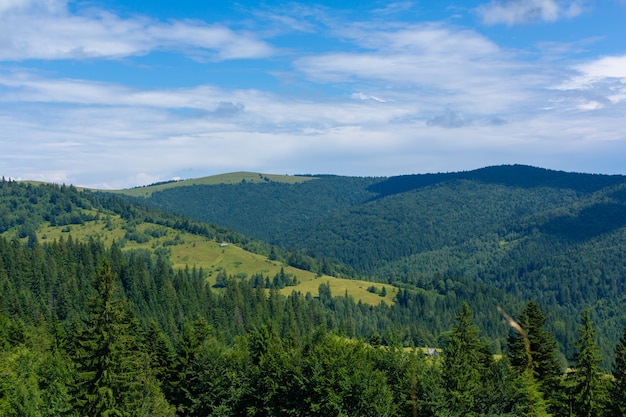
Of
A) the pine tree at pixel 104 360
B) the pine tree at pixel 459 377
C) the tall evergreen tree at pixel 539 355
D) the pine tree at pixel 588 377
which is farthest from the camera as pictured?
the tall evergreen tree at pixel 539 355

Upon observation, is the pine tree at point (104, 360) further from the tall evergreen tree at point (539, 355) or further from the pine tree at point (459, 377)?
the tall evergreen tree at point (539, 355)

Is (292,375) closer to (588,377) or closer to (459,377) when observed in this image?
(459,377)

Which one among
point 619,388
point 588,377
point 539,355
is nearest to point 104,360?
point 588,377

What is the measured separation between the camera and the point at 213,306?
590ft

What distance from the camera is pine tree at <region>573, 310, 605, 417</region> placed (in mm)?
52344

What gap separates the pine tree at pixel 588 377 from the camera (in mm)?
52344

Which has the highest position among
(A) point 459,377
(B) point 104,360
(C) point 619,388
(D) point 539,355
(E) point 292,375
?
(B) point 104,360

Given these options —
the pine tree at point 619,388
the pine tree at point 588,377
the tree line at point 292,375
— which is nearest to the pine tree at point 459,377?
the tree line at point 292,375

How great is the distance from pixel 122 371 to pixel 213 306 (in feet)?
431

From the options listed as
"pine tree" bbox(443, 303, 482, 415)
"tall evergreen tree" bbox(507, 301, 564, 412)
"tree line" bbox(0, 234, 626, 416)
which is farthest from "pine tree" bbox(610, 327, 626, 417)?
"pine tree" bbox(443, 303, 482, 415)

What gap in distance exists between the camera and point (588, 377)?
2079 inches

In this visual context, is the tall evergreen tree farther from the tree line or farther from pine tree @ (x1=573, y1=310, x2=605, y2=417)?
pine tree @ (x1=573, y1=310, x2=605, y2=417)

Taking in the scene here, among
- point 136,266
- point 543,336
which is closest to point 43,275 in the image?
point 136,266

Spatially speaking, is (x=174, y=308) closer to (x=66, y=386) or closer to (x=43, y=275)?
(x=43, y=275)
